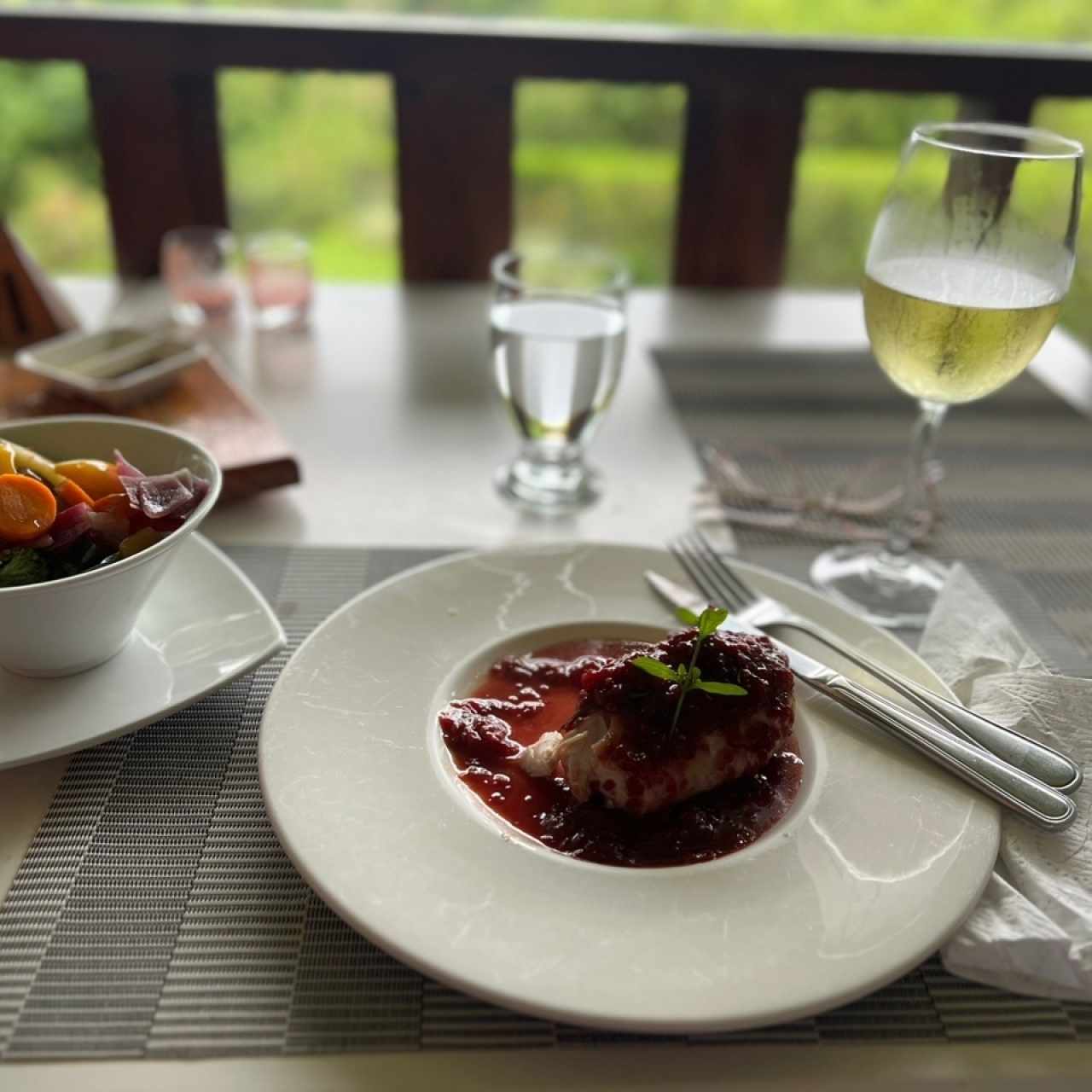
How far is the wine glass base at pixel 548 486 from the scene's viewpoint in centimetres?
113

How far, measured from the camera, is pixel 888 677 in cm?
77

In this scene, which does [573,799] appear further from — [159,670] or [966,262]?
[966,262]

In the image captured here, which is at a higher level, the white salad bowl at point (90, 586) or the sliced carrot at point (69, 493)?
the sliced carrot at point (69, 493)

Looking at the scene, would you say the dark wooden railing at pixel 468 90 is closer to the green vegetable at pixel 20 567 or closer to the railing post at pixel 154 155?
the railing post at pixel 154 155

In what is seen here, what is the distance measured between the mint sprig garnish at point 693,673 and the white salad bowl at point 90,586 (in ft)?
1.06

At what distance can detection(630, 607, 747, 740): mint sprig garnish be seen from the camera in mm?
641

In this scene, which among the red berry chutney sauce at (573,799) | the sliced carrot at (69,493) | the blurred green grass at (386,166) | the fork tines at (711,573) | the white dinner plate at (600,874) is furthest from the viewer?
the blurred green grass at (386,166)

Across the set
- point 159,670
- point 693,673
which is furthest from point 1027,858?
point 159,670

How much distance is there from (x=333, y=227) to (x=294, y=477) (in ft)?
21.6

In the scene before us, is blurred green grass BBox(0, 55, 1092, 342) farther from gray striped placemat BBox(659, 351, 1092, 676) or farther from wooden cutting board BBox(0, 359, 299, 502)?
wooden cutting board BBox(0, 359, 299, 502)

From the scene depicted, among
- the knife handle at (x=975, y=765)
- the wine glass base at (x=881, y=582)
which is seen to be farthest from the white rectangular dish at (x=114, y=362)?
the knife handle at (x=975, y=765)

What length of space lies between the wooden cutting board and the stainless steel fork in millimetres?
423

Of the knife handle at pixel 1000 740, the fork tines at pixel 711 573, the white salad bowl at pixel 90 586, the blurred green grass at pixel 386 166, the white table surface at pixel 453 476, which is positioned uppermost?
the white salad bowl at pixel 90 586

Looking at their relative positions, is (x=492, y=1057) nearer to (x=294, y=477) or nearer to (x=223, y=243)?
(x=294, y=477)
